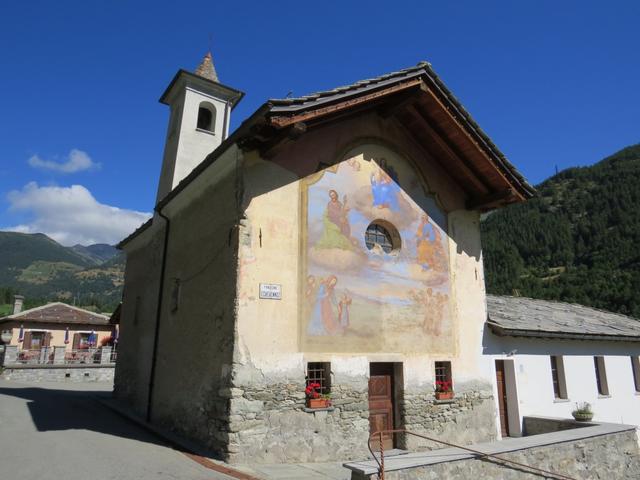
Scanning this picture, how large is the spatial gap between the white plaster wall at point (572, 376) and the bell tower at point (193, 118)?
1070 centimetres

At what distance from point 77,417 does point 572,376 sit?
14632mm

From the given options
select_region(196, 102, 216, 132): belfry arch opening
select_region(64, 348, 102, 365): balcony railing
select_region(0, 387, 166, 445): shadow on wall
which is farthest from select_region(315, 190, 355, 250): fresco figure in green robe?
select_region(64, 348, 102, 365): balcony railing

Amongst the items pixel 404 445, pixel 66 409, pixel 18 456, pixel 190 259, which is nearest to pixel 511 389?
pixel 404 445

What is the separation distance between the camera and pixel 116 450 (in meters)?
8.72

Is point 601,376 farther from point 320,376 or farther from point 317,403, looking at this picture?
point 317,403

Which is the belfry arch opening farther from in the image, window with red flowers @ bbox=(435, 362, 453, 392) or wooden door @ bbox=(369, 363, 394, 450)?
window with red flowers @ bbox=(435, 362, 453, 392)

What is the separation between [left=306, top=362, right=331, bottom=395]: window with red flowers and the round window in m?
3.10

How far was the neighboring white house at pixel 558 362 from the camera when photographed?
12.6 meters

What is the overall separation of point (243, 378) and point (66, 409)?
357 inches

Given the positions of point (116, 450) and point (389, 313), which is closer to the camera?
point (116, 450)

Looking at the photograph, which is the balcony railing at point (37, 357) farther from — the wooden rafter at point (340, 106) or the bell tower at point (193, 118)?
the wooden rafter at point (340, 106)

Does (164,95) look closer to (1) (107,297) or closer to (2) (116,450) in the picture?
(2) (116,450)

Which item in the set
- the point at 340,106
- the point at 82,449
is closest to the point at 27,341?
the point at 82,449

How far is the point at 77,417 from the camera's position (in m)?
12.5
